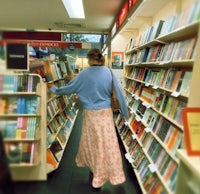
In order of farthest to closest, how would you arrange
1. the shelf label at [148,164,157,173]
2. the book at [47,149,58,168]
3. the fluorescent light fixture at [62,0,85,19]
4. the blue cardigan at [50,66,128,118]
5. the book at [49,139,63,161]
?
the fluorescent light fixture at [62,0,85,19] → the book at [49,139,63,161] → the book at [47,149,58,168] → the blue cardigan at [50,66,128,118] → the shelf label at [148,164,157,173]

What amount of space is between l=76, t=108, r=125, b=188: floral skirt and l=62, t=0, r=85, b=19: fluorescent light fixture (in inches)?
130

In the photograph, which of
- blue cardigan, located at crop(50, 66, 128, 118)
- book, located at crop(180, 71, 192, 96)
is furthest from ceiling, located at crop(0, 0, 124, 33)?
book, located at crop(180, 71, 192, 96)

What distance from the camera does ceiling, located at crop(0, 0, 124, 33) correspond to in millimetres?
4672

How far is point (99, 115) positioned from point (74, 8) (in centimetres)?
382

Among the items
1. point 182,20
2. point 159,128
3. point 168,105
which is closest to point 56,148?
point 159,128

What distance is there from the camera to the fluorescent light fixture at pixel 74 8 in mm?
4538

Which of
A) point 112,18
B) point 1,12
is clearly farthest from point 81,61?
point 1,12

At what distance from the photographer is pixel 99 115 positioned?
223 centimetres

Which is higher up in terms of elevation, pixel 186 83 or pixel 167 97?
pixel 186 83

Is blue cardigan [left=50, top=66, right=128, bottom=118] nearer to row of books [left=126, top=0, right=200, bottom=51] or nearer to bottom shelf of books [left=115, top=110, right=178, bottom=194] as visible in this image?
bottom shelf of books [left=115, top=110, right=178, bottom=194]

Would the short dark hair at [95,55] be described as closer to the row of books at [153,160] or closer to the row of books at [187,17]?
the row of books at [187,17]

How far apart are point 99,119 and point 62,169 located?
3.59ft

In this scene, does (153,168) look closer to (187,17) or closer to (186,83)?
(186,83)

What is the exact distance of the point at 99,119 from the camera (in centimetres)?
224
